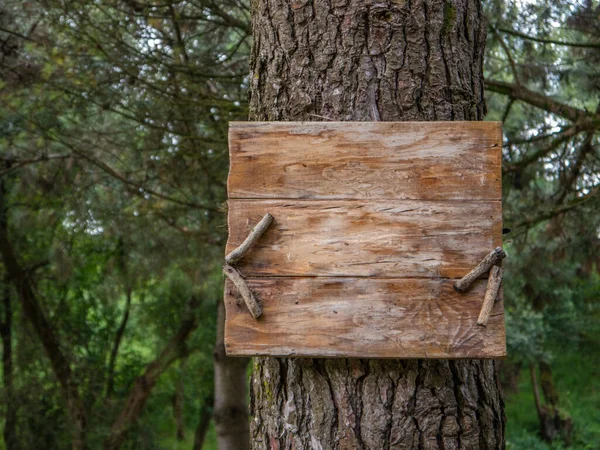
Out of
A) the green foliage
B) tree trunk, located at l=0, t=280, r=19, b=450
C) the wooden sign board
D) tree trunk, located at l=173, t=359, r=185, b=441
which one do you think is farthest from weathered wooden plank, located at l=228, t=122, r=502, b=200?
the green foliage

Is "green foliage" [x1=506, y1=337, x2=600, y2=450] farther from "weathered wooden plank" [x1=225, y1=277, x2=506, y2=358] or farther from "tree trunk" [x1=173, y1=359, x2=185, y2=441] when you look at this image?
"weathered wooden plank" [x1=225, y1=277, x2=506, y2=358]

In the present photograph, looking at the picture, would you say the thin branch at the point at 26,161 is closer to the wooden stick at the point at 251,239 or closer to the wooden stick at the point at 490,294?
the wooden stick at the point at 251,239

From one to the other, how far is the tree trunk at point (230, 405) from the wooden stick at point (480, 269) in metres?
5.62

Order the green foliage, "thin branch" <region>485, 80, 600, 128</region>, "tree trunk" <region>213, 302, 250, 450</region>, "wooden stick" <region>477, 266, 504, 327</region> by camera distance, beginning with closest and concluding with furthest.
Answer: "wooden stick" <region>477, 266, 504, 327</region> < "thin branch" <region>485, 80, 600, 128</region> < "tree trunk" <region>213, 302, 250, 450</region> < the green foliage

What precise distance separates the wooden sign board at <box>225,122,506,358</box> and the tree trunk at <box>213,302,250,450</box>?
18.2 feet

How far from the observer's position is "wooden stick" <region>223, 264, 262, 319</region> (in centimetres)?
147

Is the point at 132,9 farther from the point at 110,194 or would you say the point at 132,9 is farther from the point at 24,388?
the point at 24,388

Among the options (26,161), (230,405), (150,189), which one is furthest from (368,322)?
(230,405)

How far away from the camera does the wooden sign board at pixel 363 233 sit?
147 cm

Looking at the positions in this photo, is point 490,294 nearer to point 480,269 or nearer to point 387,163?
point 480,269

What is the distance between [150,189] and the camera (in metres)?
5.33

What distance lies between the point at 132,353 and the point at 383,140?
9.69m

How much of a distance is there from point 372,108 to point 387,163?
0.57 ft

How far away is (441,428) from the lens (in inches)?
60.8
